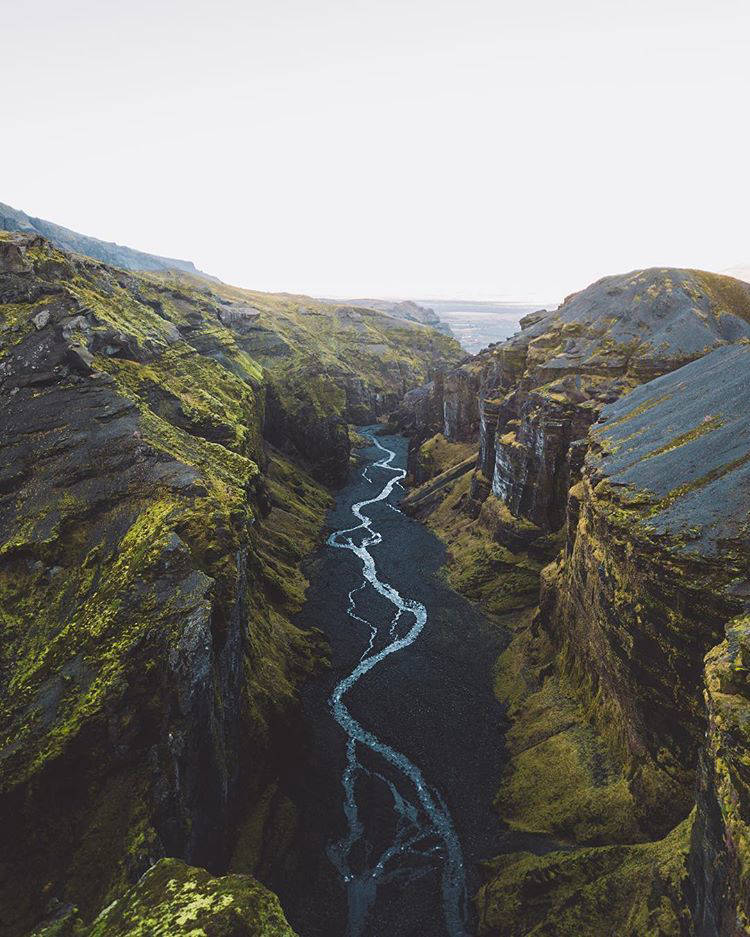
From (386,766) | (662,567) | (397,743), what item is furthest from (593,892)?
(397,743)

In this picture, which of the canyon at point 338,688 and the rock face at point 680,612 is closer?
the rock face at point 680,612

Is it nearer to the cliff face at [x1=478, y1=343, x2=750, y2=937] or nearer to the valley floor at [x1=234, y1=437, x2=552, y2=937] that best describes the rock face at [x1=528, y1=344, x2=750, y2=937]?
the cliff face at [x1=478, y1=343, x2=750, y2=937]

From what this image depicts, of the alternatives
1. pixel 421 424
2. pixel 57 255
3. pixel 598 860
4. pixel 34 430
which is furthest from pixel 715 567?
pixel 421 424

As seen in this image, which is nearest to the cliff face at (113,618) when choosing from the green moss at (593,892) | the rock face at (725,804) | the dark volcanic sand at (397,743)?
the dark volcanic sand at (397,743)

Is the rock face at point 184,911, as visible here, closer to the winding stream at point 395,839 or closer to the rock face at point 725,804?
Result: the rock face at point 725,804

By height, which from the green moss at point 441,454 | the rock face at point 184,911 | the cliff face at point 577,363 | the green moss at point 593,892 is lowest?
the green moss at point 593,892

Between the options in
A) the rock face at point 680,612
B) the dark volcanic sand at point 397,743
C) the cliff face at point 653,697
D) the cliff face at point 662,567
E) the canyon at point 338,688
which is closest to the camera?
the rock face at point 680,612

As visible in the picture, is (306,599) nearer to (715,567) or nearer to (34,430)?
(34,430)
